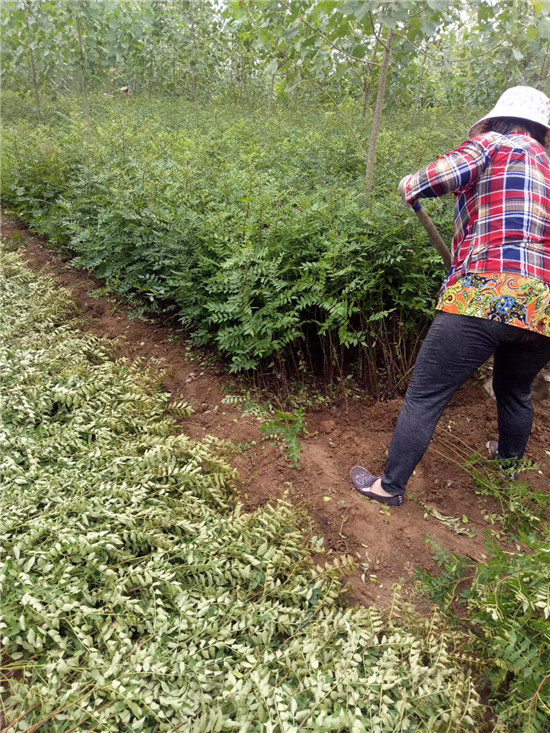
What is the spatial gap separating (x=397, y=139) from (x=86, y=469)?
641cm

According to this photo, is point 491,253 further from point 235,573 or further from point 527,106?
point 235,573

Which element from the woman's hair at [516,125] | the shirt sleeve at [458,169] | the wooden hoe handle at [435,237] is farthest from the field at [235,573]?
the woman's hair at [516,125]

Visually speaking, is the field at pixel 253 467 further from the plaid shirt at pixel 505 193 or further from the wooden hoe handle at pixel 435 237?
the plaid shirt at pixel 505 193

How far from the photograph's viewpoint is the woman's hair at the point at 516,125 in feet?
7.23

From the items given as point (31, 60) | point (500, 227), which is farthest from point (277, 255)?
point (31, 60)

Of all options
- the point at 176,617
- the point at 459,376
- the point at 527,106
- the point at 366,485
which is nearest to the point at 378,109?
the point at 527,106

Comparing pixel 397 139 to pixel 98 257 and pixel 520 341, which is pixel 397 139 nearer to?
pixel 98 257

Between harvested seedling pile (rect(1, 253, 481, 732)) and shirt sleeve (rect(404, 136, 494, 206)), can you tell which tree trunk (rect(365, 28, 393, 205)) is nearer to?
shirt sleeve (rect(404, 136, 494, 206))

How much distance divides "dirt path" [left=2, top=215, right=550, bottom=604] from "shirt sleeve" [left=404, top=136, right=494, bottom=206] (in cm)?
152

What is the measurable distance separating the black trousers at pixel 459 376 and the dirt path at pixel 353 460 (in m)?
0.24

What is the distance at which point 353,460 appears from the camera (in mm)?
2883

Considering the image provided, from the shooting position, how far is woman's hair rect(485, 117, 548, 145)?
221 cm

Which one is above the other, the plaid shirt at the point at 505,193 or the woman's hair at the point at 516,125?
the woman's hair at the point at 516,125

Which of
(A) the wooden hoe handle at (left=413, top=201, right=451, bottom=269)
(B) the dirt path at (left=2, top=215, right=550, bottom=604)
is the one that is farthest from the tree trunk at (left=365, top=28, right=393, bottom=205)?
(B) the dirt path at (left=2, top=215, right=550, bottom=604)
